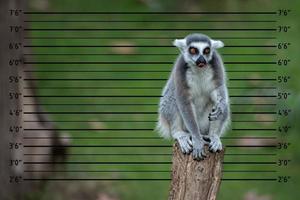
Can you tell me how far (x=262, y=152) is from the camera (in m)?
11.0

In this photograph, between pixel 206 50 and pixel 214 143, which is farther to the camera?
pixel 206 50

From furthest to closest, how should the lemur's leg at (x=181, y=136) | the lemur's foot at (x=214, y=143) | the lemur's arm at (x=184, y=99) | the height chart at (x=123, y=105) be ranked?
the height chart at (x=123, y=105) < the lemur's arm at (x=184, y=99) < the lemur's leg at (x=181, y=136) < the lemur's foot at (x=214, y=143)

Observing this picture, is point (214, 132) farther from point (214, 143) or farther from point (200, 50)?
point (200, 50)

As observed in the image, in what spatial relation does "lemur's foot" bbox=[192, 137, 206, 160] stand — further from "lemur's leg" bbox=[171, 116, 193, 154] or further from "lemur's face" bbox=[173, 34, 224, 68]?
"lemur's face" bbox=[173, 34, 224, 68]

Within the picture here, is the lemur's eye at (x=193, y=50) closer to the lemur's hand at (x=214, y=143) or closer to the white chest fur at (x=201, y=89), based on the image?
the white chest fur at (x=201, y=89)

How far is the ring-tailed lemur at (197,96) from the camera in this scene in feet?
22.0

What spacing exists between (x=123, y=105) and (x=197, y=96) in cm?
449

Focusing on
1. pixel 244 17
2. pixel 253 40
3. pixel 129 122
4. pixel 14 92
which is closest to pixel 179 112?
pixel 14 92

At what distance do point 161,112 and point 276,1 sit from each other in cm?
636

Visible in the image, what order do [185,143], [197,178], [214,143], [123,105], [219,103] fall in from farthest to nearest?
[123,105] < [219,103] < [185,143] < [214,143] < [197,178]

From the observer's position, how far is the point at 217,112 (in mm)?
6691

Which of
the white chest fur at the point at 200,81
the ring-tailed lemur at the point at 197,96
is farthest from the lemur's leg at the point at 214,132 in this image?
the white chest fur at the point at 200,81

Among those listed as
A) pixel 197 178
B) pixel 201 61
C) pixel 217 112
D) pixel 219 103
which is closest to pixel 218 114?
pixel 217 112

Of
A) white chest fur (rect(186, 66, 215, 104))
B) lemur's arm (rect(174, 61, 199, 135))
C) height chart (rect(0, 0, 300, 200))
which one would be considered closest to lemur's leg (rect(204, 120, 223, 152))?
lemur's arm (rect(174, 61, 199, 135))
